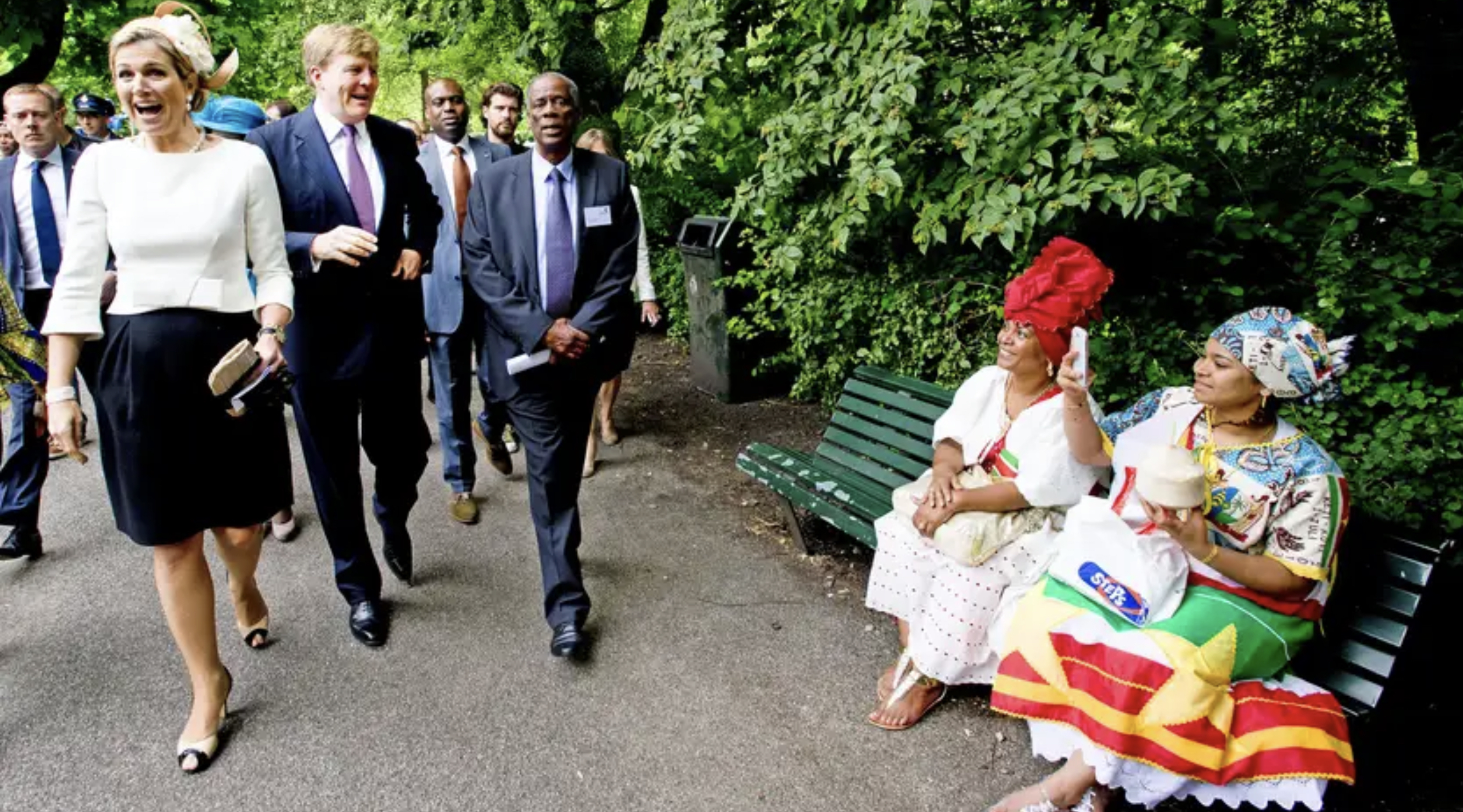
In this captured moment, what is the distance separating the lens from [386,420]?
3.47 metres

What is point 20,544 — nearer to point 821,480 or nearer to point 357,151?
point 357,151

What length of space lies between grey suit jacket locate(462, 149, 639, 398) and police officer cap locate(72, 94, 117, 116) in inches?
157

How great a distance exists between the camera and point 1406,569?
7.98ft


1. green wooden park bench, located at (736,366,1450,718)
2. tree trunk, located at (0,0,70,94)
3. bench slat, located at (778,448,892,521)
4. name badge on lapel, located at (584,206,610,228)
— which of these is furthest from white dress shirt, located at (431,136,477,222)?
tree trunk, located at (0,0,70,94)

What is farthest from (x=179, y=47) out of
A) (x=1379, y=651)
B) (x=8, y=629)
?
(x=1379, y=651)

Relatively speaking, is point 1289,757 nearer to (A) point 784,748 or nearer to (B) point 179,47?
(A) point 784,748

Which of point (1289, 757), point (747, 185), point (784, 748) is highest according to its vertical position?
point (747, 185)

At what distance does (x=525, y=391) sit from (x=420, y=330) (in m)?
0.56

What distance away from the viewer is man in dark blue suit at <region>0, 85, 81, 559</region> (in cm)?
401

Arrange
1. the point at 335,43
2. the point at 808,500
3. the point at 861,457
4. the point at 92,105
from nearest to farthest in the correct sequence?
the point at 335,43 → the point at 808,500 → the point at 861,457 → the point at 92,105

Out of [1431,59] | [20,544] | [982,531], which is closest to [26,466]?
[20,544]

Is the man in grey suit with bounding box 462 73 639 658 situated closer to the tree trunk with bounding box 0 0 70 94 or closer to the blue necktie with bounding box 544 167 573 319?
the blue necktie with bounding box 544 167 573 319

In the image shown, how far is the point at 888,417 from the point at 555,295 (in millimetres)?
1580

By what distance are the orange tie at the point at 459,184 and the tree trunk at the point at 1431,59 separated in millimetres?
4539
